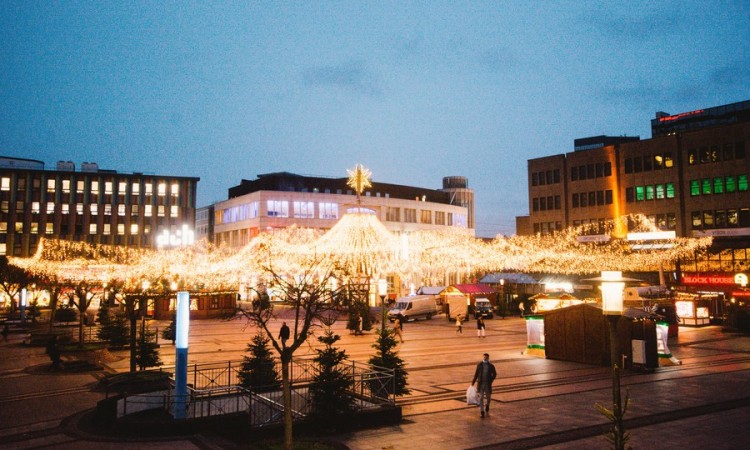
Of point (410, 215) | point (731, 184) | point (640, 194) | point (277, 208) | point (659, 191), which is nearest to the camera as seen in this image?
point (731, 184)

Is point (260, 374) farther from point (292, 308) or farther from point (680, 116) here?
point (680, 116)

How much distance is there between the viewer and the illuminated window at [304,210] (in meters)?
86.9

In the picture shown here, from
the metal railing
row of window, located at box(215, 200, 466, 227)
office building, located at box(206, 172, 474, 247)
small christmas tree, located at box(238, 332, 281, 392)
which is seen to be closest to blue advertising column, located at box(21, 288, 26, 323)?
the metal railing

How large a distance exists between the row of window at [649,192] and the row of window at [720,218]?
3574 millimetres

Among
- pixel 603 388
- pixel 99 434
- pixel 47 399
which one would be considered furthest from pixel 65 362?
pixel 603 388

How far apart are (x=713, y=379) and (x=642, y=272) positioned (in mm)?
45309

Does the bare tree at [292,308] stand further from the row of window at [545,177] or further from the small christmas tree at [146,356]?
the row of window at [545,177]

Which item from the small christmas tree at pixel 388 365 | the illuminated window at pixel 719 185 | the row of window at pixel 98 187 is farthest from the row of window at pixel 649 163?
the row of window at pixel 98 187

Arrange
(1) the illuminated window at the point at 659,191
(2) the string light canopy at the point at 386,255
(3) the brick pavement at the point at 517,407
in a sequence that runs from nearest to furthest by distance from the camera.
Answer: (3) the brick pavement at the point at 517,407
(2) the string light canopy at the point at 386,255
(1) the illuminated window at the point at 659,191

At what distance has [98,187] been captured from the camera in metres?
90.5

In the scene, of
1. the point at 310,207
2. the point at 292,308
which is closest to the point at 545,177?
the point at 310,207

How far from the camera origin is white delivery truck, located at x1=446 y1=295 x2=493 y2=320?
164 feet

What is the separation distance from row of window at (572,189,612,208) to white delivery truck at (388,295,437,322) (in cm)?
2793

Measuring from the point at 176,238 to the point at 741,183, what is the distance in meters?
78.7
